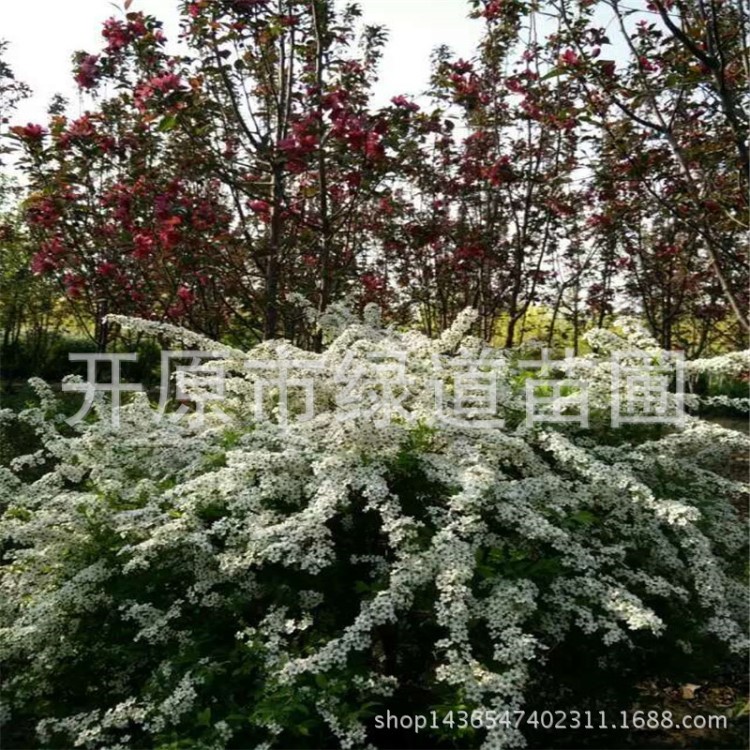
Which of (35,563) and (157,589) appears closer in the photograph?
(157,589)

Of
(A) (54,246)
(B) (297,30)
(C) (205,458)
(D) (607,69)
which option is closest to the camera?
(C) (205,458)

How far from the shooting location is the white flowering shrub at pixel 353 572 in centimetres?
254

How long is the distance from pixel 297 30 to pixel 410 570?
4369 millimetres

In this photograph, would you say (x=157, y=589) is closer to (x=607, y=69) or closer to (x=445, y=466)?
(x=445, y=466)

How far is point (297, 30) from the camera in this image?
18.1 ft

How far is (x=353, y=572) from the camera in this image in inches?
115

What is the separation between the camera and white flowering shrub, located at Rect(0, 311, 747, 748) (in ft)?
8.33

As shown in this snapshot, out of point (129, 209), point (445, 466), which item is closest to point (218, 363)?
point (445, 466)

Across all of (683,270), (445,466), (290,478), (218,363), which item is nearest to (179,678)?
(290,478)

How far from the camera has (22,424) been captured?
19.4ft

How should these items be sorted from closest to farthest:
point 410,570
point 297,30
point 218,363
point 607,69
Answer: point 410,570
point 218,363
point 607,69
point 297,30

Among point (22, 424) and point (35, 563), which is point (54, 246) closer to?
point (22, 424)

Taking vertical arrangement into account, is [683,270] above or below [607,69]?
below

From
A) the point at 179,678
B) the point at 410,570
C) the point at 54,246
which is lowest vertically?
the point at 179,678
